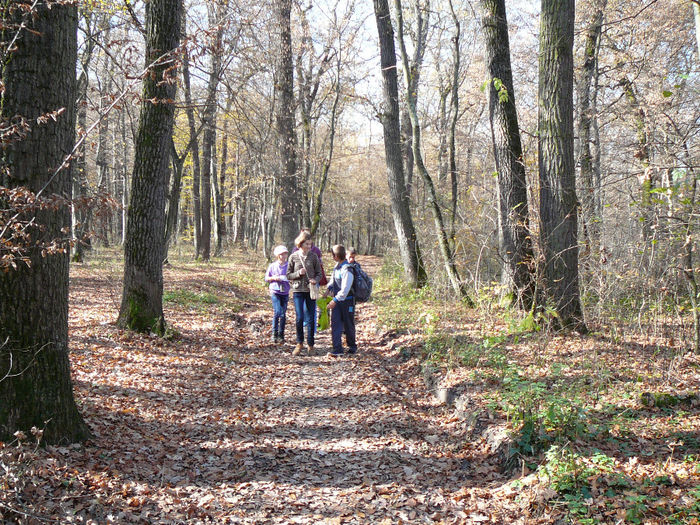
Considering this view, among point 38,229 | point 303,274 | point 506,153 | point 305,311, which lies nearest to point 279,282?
point 305,311

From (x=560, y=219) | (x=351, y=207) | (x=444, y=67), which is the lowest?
(x=560, y=219)

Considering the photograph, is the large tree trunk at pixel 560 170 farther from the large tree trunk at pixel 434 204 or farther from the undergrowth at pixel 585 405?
the large tree trunk at pixel 434 204

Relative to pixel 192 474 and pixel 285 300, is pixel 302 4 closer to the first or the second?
pixel 285 300

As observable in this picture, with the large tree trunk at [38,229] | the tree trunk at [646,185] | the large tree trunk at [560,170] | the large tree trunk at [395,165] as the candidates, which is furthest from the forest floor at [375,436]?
the large tree trunk at [395,165]

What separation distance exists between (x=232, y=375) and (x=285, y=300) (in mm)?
2230

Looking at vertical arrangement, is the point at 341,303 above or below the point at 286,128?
below

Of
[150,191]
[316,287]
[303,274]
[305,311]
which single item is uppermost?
[150,191]

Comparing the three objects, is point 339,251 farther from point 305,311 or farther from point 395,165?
point 395,165

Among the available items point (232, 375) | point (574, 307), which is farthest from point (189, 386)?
point (574, 307)

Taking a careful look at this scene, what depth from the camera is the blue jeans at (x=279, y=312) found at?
923 centimetres

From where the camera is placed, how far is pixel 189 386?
6.56 metres

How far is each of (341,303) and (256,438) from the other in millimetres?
3594

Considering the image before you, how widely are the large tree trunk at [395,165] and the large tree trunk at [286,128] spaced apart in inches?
151

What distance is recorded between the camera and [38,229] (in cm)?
392
